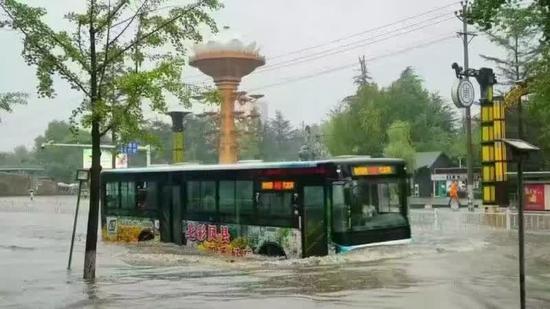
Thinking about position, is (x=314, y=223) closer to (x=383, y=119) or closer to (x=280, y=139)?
(x=383, y=119)

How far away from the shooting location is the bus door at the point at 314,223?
18.6 m

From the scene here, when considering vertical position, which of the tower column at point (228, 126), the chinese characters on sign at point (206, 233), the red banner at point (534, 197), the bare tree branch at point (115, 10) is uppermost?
the tower column at point (228, 126)

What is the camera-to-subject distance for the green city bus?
60.8 feet

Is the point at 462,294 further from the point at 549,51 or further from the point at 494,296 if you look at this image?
the point at 549,51

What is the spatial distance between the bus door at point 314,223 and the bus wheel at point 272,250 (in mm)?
1035

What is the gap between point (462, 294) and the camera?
40.9 feet

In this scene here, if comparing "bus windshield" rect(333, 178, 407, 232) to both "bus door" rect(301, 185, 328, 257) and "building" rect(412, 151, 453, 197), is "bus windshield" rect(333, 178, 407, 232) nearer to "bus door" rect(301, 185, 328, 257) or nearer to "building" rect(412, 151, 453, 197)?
"bus door" rect(301, 185, 328, 257)

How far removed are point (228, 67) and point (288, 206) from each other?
68.7 m

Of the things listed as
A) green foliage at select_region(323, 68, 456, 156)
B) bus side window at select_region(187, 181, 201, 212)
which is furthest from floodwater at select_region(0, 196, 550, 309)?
green foliage at select_region(323, 68, 456, 156)

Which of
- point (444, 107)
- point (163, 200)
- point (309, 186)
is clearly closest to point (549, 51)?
point (309, 186)

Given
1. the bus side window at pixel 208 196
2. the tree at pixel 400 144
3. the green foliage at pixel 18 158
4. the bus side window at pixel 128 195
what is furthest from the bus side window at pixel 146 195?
the green foliage at pixel 18 158

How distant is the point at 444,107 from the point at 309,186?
3160 inches

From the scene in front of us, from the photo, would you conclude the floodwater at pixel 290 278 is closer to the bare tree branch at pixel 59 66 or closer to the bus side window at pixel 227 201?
the bus side window at pixel 227 201

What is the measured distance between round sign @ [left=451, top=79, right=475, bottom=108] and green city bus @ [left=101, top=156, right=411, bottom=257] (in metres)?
21.5
